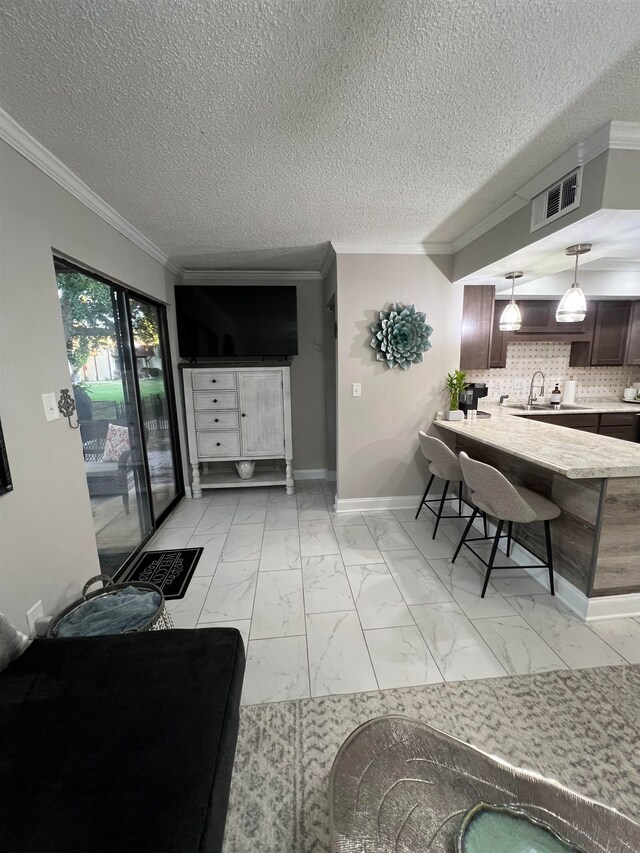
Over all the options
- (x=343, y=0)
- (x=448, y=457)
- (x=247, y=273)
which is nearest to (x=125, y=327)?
(x=247, y=273)

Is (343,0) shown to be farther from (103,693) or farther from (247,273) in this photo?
(247,273)

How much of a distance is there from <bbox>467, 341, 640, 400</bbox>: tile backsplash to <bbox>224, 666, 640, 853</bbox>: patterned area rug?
126 inches

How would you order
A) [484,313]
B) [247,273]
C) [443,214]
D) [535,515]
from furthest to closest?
[247,273] → [484,313] → [443,214] → [535,515]

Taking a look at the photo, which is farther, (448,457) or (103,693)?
(448,457)

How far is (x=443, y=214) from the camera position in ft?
7.89

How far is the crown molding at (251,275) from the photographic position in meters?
3.74

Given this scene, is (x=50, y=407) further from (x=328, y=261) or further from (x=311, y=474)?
(x=311, y=474)

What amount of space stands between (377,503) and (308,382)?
169 cm

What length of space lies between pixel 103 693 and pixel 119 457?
1818 mm

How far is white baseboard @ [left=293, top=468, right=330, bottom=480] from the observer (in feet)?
14.1

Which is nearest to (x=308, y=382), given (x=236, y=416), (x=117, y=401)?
(x=236, y=416)

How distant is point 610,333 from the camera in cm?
398

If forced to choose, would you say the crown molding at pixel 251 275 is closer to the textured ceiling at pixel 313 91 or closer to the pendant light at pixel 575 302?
the textured ceiling at pixel 313 91

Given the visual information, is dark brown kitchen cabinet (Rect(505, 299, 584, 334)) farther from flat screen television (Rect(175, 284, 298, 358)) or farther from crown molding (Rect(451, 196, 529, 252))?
flat screen television (Rect(175, 284, 298, 358))
